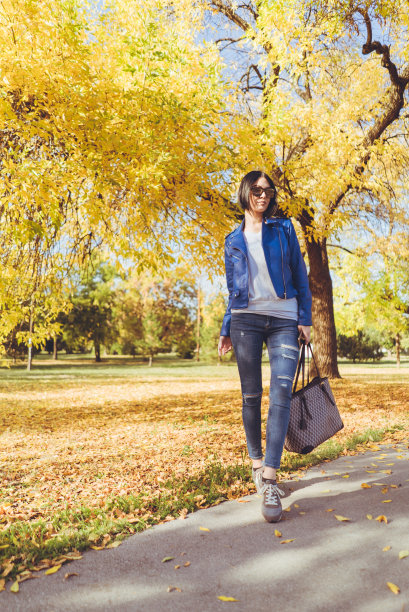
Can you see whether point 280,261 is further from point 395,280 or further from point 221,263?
point 395,280

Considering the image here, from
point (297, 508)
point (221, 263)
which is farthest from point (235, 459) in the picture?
point (221, 263)

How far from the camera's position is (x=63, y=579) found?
2.12m

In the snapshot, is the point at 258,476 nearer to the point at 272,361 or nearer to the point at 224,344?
the point at 272,361

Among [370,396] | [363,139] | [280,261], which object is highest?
[363,139]

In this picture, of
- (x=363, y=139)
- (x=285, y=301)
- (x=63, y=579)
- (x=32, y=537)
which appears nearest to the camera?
(x=63, y=579)

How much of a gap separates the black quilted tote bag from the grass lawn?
1.74 feet

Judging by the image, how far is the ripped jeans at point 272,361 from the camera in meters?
2.96

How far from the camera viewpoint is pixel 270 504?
270 centimetres

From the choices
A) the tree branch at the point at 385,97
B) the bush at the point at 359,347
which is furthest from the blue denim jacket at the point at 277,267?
the bush at the point at 359,347

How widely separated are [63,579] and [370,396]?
8.97 meters

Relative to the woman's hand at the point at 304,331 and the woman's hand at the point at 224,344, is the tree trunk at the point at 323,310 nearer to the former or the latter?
the woman's hand at the point at 224,344

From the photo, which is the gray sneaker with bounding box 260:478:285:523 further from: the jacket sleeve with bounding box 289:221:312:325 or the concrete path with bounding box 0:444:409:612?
the jacket sleeve with bounding box 289:221:312:325

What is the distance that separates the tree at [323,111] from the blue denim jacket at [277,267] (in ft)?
12.0

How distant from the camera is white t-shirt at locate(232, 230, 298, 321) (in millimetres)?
3002
